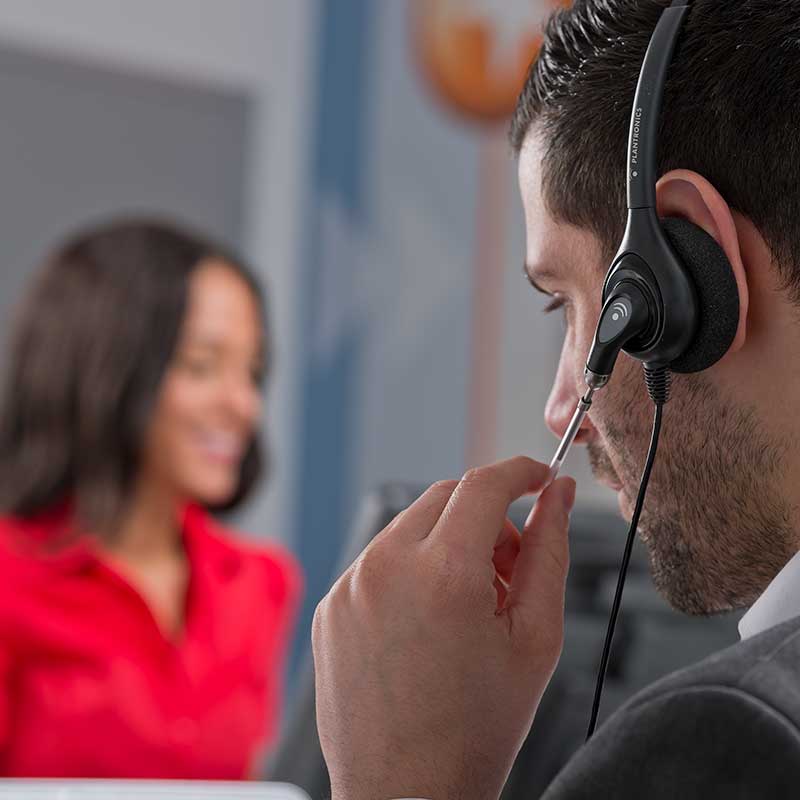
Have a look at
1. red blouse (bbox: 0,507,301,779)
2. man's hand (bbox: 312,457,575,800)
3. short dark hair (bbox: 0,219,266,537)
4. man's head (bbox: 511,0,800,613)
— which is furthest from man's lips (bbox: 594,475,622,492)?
short dark hair (bbox: 0,219,266,537)

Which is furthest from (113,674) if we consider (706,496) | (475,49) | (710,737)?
(475,49)

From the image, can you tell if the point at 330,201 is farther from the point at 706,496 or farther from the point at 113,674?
the point at 706,496

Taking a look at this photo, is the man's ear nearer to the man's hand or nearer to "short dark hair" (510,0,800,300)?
"short dark hair" (510,0,800,300)

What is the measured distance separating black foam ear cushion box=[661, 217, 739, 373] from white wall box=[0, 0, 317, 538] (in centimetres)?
294

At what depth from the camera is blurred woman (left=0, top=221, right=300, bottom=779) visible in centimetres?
176

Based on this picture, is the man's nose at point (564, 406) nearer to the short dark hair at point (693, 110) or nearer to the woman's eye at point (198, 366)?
the short dark hair at point (693, 110)

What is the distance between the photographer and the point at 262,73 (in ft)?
12.0

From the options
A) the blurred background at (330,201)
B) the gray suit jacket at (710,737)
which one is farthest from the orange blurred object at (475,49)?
the gray suit jacket at (710,737)

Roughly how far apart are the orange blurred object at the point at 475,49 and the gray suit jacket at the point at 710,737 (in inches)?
104

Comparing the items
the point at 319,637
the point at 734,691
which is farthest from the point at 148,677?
the point at 734,691

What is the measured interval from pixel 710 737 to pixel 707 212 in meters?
0.33

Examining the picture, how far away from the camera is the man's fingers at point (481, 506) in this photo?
66 centimetres

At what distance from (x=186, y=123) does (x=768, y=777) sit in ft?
11.0

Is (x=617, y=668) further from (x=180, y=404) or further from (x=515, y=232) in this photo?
(x=515, y=232)
